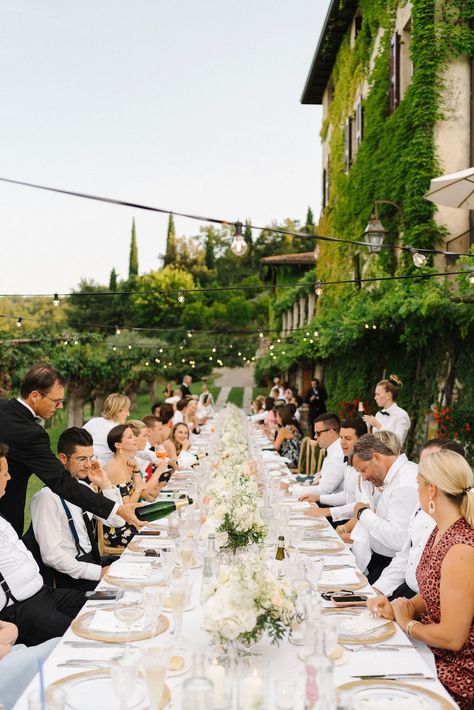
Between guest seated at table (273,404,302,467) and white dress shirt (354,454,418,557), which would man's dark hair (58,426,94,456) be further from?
guest seated at table (273,404,302,467)

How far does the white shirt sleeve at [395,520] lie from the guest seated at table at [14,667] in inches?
79.1

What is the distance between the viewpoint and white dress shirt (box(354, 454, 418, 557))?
3914 mm

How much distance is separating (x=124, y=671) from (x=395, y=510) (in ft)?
8.59

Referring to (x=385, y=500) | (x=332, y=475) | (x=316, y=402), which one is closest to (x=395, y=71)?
(x=316, y=402)

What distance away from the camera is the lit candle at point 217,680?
1685 mm

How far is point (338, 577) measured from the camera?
320 centimetres

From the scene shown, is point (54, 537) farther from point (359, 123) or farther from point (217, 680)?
point (359, 123)

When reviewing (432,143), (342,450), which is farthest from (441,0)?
(342,450)

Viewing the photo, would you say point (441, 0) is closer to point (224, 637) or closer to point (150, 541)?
point (150, 541)

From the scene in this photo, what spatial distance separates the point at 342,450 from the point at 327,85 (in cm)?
1825

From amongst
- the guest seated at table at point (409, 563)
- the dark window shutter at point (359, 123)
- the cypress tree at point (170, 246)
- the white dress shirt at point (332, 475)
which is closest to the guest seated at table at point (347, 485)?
the white dress shirt at point (332, 475)

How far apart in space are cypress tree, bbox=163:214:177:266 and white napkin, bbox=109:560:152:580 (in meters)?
54.2

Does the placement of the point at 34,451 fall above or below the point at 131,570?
above

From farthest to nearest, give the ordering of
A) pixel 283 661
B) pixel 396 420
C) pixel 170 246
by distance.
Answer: pixel 170 246 → pixel 396 420 → pixel 283 661
